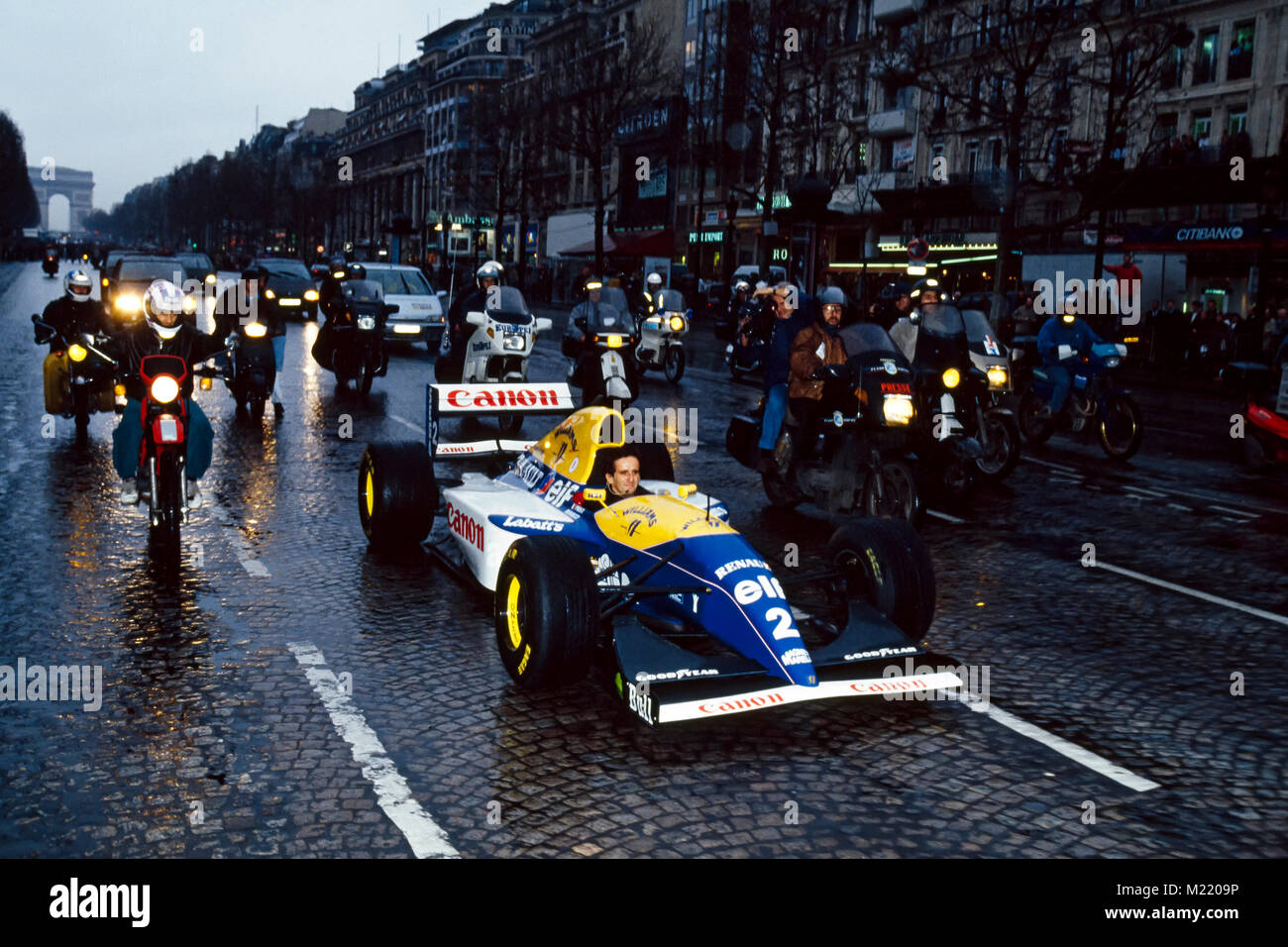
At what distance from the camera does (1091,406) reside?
47.7 ft

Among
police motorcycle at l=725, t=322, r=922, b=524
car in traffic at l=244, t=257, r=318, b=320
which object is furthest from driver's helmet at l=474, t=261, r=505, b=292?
car in traffic at l=244, t=257, r=318, b=320

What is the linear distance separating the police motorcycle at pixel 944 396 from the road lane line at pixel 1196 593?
1.78 m

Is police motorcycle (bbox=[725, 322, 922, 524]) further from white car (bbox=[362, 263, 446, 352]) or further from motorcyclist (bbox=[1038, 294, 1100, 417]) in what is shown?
white car (bbox=[362, 263, 446, 352])

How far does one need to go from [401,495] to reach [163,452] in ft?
4.86

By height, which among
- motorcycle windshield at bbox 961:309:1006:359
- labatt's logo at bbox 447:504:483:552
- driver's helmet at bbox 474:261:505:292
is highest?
driver's helmet at bbox 474:261:505:292

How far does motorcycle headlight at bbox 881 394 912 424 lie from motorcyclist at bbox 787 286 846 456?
21.0 inches

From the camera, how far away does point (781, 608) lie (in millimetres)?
5316

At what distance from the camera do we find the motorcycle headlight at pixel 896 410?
31.8ft

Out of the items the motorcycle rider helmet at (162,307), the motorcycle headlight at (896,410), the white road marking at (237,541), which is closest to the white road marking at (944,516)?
the motorcycle headlight at (896,410)

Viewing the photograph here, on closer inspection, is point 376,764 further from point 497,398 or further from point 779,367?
point 779,367

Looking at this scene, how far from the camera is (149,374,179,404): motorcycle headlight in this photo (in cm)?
827

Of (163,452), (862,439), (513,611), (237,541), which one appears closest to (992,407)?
(862,439)

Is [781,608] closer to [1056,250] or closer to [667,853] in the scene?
[667,853]
